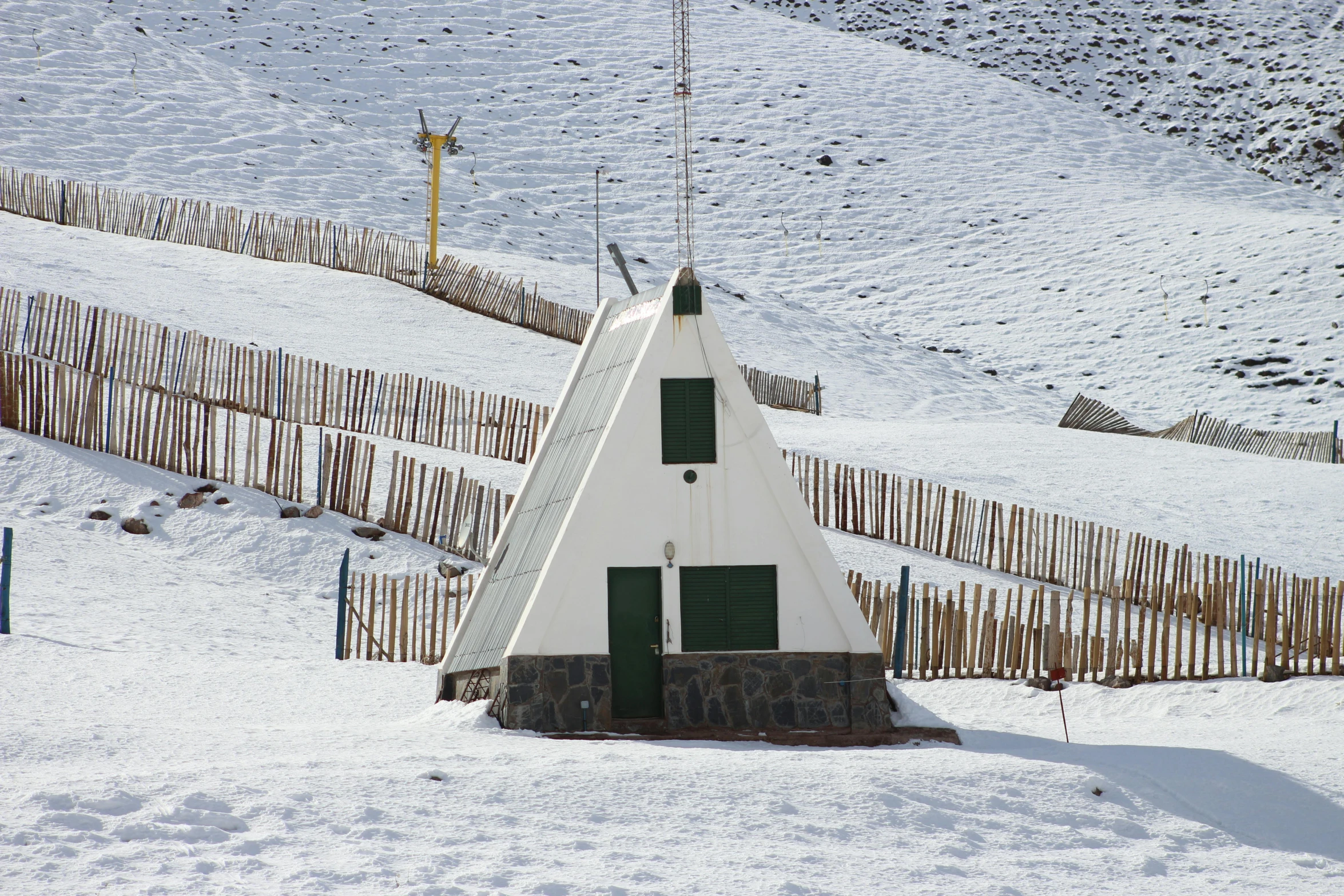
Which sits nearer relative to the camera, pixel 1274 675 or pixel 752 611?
pixel 752 611

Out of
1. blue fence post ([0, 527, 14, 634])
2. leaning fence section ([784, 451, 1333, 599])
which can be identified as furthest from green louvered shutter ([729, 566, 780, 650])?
blue fence post ([0, 527, 14, 634])

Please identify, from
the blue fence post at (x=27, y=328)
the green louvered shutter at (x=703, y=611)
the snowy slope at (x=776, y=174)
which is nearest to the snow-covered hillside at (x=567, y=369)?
the snowy slope at (x=776, y=174)

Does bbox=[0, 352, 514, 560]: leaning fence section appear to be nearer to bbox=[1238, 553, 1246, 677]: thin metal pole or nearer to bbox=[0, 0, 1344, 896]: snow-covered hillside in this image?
bbox=[0, 0, 1344, 896]: snow-covered hillside

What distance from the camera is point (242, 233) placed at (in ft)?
102

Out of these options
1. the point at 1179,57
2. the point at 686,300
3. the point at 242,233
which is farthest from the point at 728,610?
the point at 1179,57

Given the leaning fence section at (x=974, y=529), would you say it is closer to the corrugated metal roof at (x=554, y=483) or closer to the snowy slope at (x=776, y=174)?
the corrugated metal roof at (x=554, y=483)

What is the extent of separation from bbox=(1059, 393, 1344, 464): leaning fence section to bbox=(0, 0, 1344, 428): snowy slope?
138 inches

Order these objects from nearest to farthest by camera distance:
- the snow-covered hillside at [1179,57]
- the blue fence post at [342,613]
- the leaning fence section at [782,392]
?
the blue fence post at [342,613], the leaning fence section at [782,392], the snow-covered hillside at [1179,57]

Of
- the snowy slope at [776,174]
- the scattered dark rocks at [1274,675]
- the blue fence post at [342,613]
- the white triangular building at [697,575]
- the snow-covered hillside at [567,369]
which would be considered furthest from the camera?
the snowy slope at [776,174]

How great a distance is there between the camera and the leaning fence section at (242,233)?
95.8 ft

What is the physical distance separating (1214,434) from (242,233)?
68.1 feet

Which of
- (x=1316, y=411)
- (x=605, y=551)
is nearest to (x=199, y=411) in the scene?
(x=605, y=551)

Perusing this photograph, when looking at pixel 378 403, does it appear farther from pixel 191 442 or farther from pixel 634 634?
pixel 634 634

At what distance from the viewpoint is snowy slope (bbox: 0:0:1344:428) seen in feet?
105
